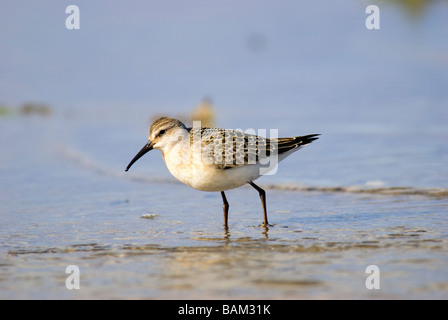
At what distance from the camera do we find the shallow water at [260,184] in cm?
573

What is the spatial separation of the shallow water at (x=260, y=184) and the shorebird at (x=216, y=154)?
54 centimetres

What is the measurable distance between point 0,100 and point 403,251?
11789 mm

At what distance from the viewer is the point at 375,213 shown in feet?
26.0

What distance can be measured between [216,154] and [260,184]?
2.46 meters

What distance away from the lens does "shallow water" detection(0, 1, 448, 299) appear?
18.8 ft

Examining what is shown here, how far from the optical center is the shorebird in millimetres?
7332

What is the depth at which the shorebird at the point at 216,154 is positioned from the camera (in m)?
7.33

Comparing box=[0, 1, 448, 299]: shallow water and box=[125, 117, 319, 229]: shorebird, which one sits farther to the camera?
box=[125, 117, 319, 229]: shorebird

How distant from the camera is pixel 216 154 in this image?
24.1 feet

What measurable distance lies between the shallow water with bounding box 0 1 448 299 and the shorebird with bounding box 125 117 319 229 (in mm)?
538

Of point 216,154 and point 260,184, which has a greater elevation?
point 216,154

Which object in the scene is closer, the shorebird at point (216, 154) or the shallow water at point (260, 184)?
the shallow water at point (260, 184)

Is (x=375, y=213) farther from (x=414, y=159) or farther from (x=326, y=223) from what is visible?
(x=414, y=159)
